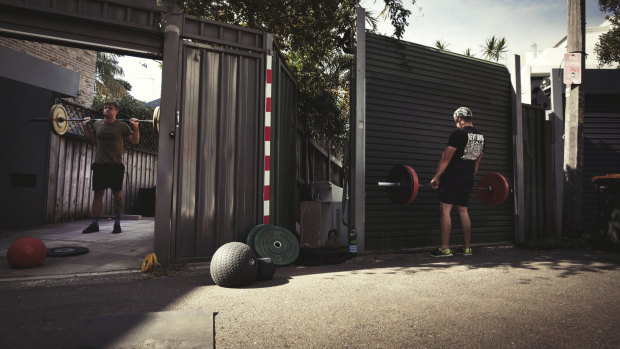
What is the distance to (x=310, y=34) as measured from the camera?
31.4ft

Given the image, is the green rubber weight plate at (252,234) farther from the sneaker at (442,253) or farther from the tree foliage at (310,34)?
the tree foliage at (310,34)

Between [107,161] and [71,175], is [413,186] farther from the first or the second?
[71,175]

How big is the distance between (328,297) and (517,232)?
5066 millimetres

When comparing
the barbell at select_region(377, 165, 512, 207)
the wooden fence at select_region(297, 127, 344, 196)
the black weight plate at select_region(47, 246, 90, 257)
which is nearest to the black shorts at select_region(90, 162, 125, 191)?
the black weight plate at select_region(47, 246, 90, 257)

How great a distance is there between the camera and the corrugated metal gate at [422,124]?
5238 millimetres

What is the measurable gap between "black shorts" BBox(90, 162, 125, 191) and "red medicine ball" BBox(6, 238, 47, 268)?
7.81 ft

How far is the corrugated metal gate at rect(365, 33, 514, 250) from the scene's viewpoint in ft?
17.2

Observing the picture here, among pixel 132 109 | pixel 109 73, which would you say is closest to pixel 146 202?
pixel 132 109

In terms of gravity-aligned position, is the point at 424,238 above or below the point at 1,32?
below

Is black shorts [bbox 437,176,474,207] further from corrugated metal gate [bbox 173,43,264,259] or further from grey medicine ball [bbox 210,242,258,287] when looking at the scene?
grey medicine ball [bbox 210,242,258,287]

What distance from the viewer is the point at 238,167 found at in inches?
166

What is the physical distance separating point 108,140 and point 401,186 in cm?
508

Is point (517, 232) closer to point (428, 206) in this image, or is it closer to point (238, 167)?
point (428, 206)

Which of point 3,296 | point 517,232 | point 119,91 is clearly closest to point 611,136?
point 517,232
